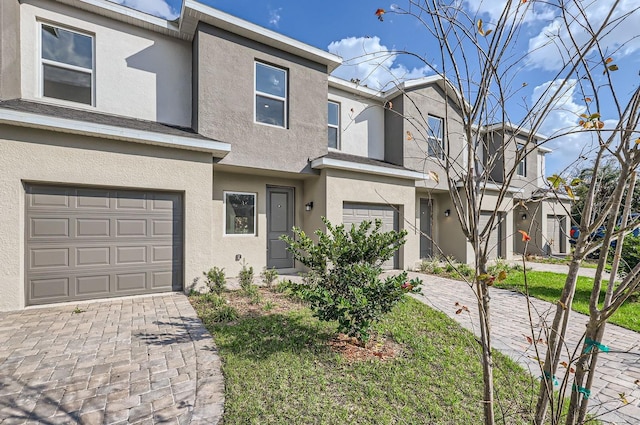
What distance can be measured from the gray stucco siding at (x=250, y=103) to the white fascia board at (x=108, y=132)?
787 millimetres

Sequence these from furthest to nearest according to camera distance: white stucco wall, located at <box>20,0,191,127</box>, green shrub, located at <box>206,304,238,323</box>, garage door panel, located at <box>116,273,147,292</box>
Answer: white stucco wall, located at <box>20,0,191,127</box>
garage door panel, located at <box>116,273,147,292</box>
green shrub, located at <box>206,304,238,323</box>

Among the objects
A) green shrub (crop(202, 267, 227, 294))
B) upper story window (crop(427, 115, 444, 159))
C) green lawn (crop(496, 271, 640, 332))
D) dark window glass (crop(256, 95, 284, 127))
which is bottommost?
green lawn (crop(496, 271, 640, 332))

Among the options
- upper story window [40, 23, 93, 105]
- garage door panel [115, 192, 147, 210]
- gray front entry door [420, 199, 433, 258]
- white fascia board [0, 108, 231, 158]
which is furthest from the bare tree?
gray front entry door [420, 199, 433, 258]

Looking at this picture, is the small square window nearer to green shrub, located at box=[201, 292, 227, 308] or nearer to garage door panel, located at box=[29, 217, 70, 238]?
green shrub, located at box=[201, 292, 227, 308]

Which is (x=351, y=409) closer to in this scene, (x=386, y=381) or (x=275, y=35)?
(x=386, y=381)

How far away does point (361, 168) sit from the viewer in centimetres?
906

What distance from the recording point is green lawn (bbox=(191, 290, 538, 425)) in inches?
110

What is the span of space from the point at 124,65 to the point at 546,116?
894 centimetres

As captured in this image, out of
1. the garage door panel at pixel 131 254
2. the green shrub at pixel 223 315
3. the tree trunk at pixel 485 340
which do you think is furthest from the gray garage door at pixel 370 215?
the tree trunk at pixel 485 340

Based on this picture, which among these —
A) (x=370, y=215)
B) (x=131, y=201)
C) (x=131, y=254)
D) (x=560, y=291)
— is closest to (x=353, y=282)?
(x=131, y=254)

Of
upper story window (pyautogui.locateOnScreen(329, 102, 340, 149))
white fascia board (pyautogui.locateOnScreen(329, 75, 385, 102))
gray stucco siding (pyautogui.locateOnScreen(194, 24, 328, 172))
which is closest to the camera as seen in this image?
gray stucco siding (pyautogui.locateOnScreen(194, 24, 328, 172))

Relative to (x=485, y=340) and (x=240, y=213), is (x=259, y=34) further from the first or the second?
(x=485, y=340)

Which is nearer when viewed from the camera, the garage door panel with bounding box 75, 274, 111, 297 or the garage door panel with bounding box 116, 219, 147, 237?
the garage door panel with bounding box 75, 274, 111, 297

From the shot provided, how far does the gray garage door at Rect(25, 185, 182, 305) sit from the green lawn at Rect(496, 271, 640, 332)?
6743mm
